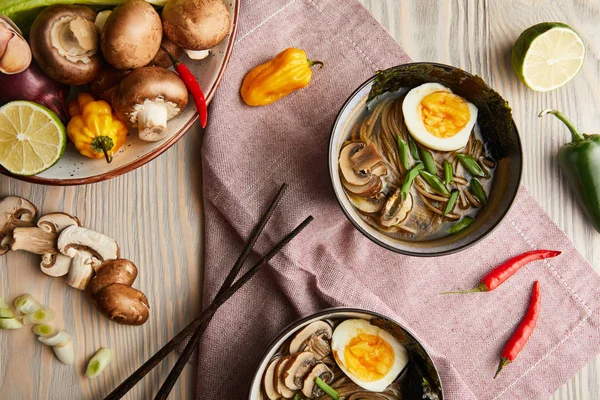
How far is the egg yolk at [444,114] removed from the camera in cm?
211

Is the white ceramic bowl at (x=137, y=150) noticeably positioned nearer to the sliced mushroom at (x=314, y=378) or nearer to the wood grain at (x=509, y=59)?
the wood grain at (x=509, y=59)

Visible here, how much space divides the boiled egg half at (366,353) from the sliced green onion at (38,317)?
1.00 metres

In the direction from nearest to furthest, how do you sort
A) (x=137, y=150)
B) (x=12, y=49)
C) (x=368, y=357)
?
(x=12, y=49)
(x=137, y=150)
(x=368, y=357)

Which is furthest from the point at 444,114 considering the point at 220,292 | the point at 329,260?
the point at 220,292

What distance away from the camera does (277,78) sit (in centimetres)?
209

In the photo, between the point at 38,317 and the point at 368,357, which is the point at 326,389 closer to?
the point at 368,357

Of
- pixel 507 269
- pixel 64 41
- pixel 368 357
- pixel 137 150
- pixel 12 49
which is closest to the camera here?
pixel 12 49

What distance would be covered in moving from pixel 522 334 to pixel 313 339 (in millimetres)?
749

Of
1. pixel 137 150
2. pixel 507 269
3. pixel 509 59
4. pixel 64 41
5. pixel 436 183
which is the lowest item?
pixel 507 269

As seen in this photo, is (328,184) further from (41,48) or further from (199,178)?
(41,48)

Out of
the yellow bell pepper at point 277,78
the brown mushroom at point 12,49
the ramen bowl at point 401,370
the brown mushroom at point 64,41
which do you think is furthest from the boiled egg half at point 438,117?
the brown mushroom at point 12,49

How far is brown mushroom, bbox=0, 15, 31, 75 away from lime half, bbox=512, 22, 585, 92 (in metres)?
1.64

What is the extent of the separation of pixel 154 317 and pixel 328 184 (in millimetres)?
774

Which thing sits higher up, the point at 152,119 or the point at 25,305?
the point at 152,119
